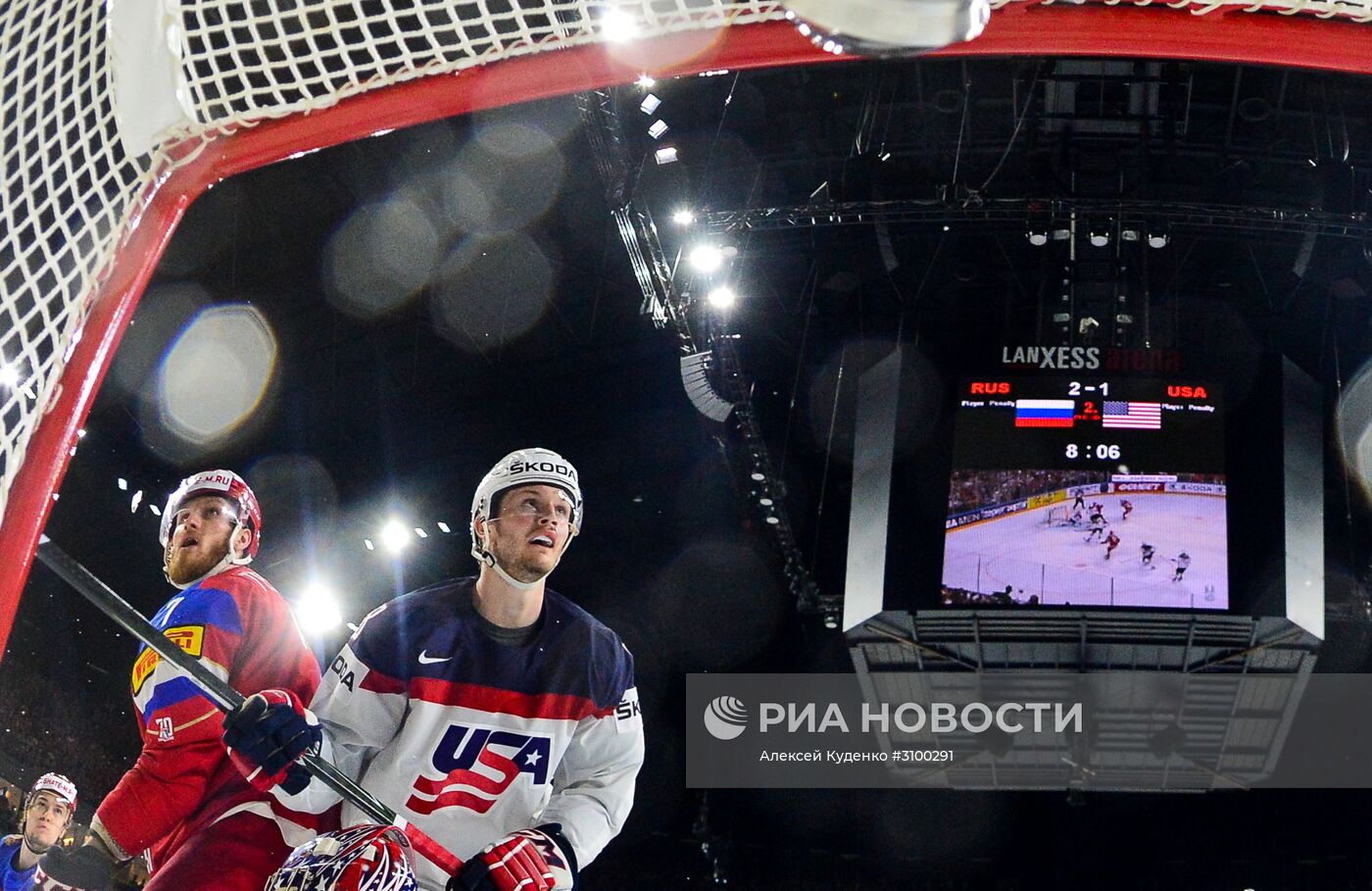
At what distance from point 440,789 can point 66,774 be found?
6999mm

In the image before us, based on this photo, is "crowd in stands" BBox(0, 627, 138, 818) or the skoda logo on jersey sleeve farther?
the skoda logo on jersey sleeve

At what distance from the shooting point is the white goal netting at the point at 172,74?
120 cm

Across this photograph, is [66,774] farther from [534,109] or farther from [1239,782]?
[1239,782]

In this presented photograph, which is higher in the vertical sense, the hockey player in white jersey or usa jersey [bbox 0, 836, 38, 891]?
usa jersey [bbox 0, 836, 38, 891]

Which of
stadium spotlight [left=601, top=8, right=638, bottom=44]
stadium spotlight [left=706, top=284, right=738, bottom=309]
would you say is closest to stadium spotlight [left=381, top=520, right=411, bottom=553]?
stadium spotlight [left=706, top=284, right=738, bottom=309]

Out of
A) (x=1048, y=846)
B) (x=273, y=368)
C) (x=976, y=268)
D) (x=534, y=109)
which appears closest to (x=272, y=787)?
(x=534, y=109)

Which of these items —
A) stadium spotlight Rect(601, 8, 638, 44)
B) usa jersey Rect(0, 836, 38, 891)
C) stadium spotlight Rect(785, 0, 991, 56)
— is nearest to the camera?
stadium spotlight Rect(785, 0, 991, 56)

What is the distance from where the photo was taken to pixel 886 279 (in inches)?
314

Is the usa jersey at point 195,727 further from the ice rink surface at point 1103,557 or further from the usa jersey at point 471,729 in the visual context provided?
the ice rink surface at point 1103,557

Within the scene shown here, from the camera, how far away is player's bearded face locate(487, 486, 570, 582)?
2.23 meters

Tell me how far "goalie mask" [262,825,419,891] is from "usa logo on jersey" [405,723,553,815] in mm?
255

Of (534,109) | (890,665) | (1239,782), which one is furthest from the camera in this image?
(1239,782)

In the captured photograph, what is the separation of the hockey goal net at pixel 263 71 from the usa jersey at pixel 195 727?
108cm

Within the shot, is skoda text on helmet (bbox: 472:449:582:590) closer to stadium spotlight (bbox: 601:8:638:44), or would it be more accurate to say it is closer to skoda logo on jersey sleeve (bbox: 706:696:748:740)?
stadium spotlight (bbox: 601:8:638:44)
